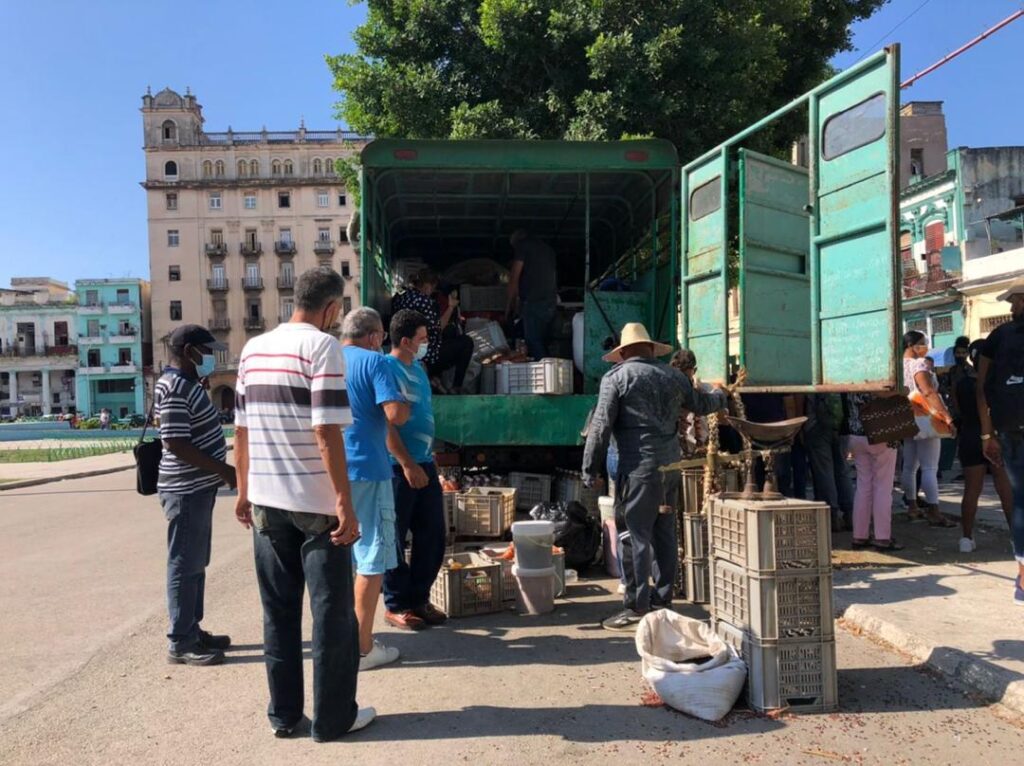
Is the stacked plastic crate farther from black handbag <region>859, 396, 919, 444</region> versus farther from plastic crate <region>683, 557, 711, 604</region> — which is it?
black handbag <region>859, 396, 919, 444</region>

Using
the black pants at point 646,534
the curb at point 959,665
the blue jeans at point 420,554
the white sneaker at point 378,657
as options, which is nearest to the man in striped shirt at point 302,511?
the white sneaker at point 378,657

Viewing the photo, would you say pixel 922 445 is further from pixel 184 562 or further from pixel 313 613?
pixel 184 562

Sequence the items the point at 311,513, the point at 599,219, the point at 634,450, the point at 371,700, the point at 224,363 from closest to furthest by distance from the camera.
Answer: the point at 311,513, the point at 371,700, the point at 634,450, the point at 599,219, the point at 224,363

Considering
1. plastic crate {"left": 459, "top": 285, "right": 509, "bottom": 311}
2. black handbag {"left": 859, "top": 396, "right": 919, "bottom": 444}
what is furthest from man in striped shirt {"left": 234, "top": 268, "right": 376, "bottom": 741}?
plastic crate {"left": 459, "top": 285, "right": 509, "bottom": 311}

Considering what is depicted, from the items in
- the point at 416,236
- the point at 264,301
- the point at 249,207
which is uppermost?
the point at 249,207

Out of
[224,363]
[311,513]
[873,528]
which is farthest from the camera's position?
[224,363]

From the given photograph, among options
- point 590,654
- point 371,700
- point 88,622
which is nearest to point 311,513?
point 371,700

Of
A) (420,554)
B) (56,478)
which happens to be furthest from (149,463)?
(56,478)

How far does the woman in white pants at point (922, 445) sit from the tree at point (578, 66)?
494cm

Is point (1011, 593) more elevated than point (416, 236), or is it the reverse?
point (416, 236)

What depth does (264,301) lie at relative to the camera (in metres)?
65.8

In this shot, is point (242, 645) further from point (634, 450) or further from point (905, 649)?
point (905, 649)

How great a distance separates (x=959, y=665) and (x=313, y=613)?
3240 millimetres

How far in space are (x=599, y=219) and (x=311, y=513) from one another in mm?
7041
